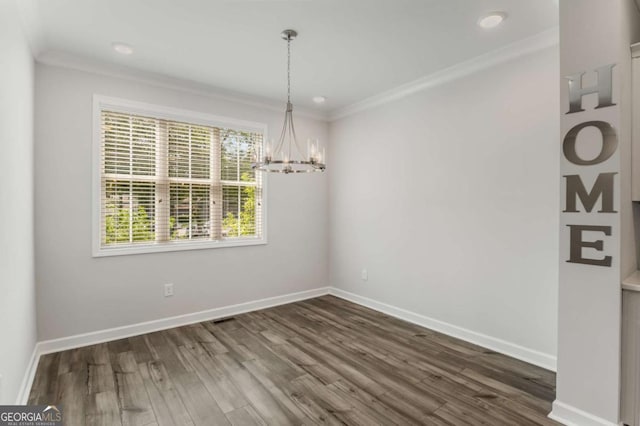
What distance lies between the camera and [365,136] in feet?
14.7

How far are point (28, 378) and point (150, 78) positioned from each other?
2.93 metres

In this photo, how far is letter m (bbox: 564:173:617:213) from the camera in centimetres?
193

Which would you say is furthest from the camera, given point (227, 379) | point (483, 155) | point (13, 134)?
point (483, 155)

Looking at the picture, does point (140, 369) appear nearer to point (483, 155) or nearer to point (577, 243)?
point (577, 243)

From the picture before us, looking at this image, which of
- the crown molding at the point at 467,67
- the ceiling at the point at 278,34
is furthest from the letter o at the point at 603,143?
the crown molding at the point at 467,67

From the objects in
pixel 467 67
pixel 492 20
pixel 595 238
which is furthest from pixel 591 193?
pixel 467 67

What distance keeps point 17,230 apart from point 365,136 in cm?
370

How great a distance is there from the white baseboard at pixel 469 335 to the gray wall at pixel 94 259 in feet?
4.68

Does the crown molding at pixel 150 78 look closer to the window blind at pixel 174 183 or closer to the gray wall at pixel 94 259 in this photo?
the gray wall at pixel 94 259

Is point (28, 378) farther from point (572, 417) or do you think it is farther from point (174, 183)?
point (572, 417)

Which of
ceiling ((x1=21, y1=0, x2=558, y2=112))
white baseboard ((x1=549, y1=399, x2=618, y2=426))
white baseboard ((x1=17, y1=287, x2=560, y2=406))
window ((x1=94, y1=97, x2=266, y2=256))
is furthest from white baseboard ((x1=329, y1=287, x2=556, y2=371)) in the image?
ceiling ((x1=21, y1=0, x2=558, y2=112))

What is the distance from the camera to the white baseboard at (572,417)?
1924mm

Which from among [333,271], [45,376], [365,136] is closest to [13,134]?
[45,376]

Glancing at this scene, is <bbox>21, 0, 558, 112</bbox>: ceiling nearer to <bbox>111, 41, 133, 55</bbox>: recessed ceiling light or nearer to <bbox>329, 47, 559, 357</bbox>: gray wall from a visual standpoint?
<bbox>111, 41, 133, 55</bbox>: recessed ceiling light
